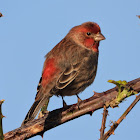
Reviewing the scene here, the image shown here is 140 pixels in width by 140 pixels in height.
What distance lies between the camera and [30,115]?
518cm

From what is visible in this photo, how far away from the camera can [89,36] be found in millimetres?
7621

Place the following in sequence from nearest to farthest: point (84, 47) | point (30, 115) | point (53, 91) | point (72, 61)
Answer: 1. point (30, 115)
2. point (53, 91)
3. point (72, 61)
4. point (84, 47)

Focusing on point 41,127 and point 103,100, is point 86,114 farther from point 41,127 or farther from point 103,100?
point 41,127

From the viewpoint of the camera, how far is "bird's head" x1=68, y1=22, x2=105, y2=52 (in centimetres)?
745

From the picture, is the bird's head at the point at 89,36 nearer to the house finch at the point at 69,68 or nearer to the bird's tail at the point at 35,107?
the house finch at the point at 69,68

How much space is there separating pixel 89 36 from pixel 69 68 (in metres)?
1.80

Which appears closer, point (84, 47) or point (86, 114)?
point (86, 114)

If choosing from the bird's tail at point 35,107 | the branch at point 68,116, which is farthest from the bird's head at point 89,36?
the branch at point 68,116

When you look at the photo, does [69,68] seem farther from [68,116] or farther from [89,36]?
[68,116]

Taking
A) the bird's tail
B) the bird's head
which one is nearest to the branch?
the bird's tail

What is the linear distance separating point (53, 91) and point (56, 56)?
3.00 feet

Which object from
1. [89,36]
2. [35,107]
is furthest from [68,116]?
[89,36]

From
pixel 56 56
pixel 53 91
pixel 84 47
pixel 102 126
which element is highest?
pixel 84 47

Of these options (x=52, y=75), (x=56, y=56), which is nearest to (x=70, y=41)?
(x=56, y=56)
